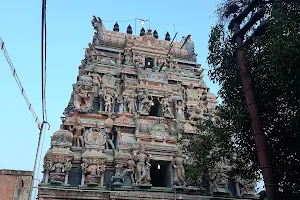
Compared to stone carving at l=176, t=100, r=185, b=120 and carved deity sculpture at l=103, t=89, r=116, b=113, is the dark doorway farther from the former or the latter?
carved deity sculpture at l=103, t=89, r=116, b=113

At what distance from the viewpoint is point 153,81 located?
69.4ft

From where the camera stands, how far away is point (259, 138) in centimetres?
979

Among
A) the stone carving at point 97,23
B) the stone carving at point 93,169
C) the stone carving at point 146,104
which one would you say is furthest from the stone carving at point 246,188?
the stone carving at point 97,23

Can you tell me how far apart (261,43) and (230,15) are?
206cm

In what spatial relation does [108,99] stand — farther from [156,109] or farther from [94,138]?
[156,109]

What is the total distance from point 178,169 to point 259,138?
7.59 meters

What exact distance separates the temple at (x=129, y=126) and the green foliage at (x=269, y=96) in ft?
11.0

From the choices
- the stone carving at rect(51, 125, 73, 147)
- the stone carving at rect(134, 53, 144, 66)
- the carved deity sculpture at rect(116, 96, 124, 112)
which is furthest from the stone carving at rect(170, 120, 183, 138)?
the stone carving at rect(51, 125, 73, 147)

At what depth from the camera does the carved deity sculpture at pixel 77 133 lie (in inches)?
662

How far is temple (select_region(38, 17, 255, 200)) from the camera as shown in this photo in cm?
1551

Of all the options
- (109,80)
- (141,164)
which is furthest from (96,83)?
(141,164)

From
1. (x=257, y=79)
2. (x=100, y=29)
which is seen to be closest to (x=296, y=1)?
(x=257, y=79)

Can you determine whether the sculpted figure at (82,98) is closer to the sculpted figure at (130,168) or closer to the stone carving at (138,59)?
the sculpted figure at (130,168)

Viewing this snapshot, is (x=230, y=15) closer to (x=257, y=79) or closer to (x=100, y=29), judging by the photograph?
(x=257, y=79)
